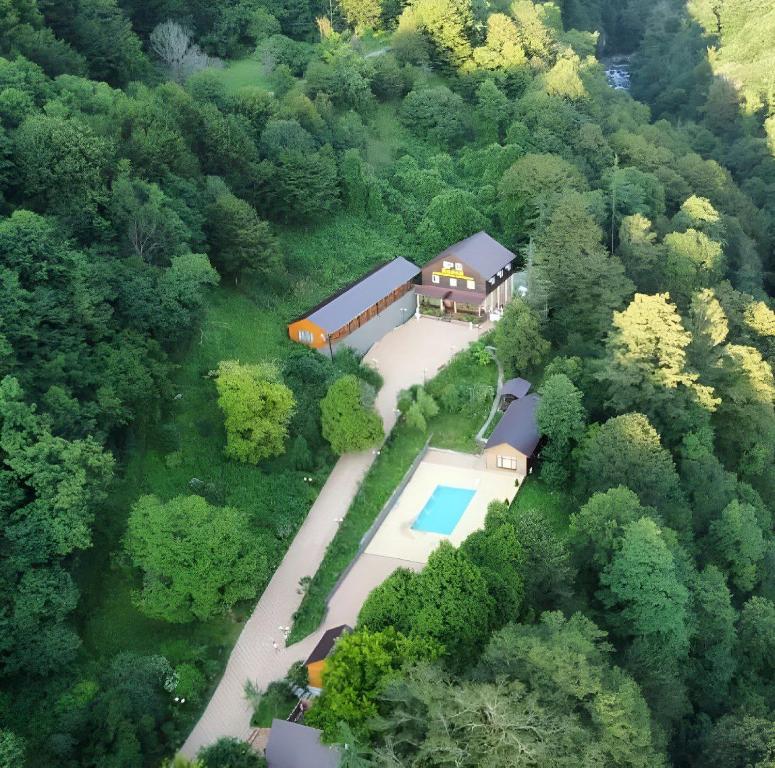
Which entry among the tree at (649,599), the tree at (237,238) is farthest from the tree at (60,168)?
the tree at (649,599)

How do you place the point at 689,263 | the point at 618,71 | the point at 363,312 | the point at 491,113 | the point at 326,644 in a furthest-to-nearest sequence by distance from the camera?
the point at 618,71 → the point at 491,113 → the point at 689,263 → the point at 363,312 → the point at 326,644

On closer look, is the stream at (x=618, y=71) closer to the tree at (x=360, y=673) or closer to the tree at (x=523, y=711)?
the tree at (x=523, y=711)

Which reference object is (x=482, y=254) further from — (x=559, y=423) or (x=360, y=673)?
(x=360, y=673)

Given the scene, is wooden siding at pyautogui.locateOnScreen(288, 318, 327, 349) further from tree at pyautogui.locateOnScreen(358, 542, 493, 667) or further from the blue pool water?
tree at pyautogui.locateOnScreen(358, 542, 493, 667)

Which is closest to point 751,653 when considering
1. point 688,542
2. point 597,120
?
point 688,542

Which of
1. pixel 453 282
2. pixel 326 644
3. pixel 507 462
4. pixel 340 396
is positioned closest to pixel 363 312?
pixel 453 282
